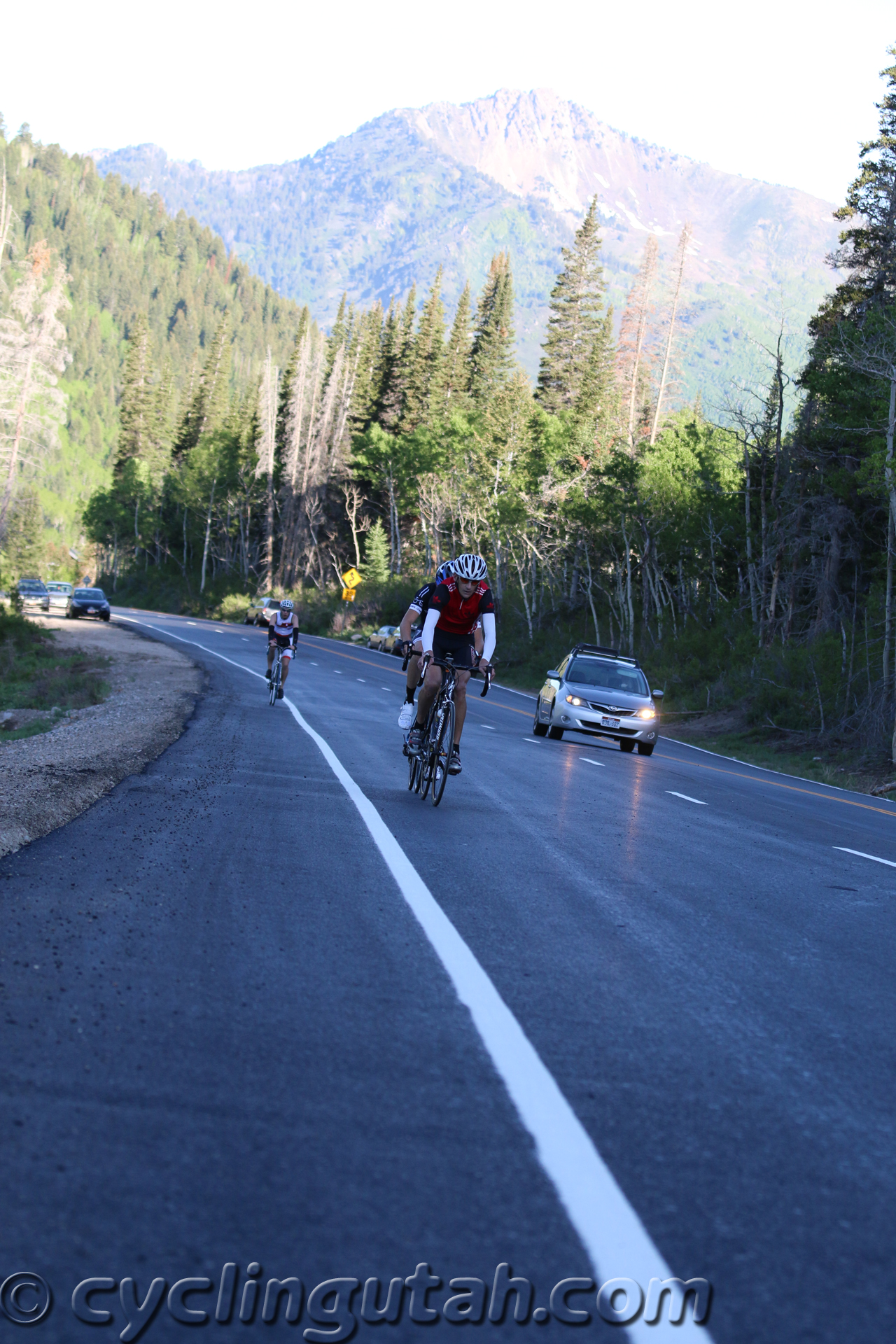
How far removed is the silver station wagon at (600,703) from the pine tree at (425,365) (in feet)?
188

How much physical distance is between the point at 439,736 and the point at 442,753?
15 centimetres

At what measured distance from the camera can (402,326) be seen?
285 feet

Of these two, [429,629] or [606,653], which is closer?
[429,629]

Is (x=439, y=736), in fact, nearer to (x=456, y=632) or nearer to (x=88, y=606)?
(x=456, y=632)

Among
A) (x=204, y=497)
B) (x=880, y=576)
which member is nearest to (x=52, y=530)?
(x=204, y=497)

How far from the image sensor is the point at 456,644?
430 inches

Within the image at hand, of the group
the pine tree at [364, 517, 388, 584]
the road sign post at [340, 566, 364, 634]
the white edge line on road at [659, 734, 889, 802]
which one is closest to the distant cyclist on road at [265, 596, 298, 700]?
the white edge line on road at [659, 734, 889, 802]

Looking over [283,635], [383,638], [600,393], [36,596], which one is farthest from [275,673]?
[36,596]

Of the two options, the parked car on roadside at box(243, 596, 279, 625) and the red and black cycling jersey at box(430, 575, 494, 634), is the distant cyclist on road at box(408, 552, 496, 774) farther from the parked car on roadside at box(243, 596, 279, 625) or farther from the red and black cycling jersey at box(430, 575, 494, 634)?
the parked car on roadside at box(243, 596, 279, 625)

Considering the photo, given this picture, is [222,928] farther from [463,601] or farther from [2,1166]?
[463,601]

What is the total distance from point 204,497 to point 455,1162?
102821 mm

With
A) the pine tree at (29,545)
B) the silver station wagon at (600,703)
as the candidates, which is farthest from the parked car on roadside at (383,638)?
the pine tree at (29,545)

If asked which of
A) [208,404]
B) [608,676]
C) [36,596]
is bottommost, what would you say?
[608,676]

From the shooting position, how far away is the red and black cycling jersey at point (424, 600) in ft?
35.1
